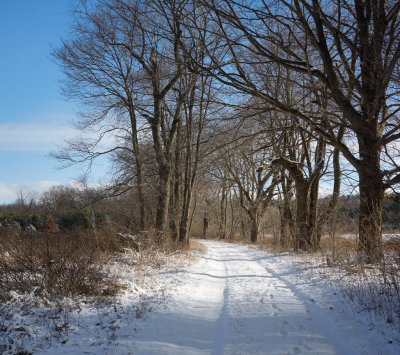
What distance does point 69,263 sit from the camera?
5.71m

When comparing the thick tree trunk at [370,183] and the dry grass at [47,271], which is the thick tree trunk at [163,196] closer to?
the dry grass at [47,271]

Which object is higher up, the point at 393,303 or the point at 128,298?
the point at 393,303

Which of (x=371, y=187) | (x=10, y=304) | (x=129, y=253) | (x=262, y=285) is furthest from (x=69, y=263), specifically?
(x=371, y=187)

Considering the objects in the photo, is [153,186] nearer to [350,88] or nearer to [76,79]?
[76,79]

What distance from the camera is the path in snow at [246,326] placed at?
11.8 ft

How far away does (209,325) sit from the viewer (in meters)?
4.45

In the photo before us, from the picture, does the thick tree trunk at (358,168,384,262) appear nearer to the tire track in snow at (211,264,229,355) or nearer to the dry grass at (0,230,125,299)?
the tire track in snow at (211,264,229,355)

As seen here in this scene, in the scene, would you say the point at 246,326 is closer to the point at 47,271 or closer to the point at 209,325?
the point at 209,325

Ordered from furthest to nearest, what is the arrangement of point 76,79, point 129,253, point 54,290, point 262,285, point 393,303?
point 76,79 < point 129,253 < point 262,285 < point 54,290 < point 393,303

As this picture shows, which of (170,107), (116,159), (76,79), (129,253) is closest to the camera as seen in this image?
(129,253)

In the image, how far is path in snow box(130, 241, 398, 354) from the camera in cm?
358

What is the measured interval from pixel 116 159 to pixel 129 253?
6973 millimetres

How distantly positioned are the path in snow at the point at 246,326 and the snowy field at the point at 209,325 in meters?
0.01

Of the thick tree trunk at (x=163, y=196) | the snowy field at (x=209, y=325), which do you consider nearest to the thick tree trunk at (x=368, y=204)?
the snowy field at (x=209, y=325)
